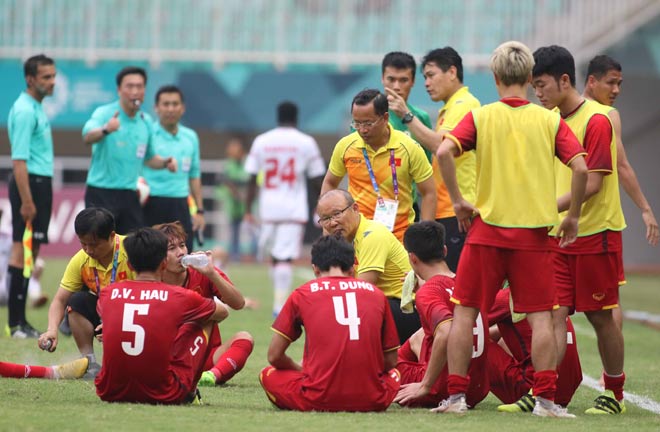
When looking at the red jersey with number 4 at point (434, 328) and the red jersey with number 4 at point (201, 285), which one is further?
the red jersey with number 4 at point (201, 285)

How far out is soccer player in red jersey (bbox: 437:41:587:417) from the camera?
21.5 ft

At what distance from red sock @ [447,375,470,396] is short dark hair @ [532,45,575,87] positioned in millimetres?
1868

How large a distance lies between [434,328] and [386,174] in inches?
86.8

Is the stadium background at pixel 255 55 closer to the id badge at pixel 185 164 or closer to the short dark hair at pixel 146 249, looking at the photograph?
the id badge at pixel 185 164

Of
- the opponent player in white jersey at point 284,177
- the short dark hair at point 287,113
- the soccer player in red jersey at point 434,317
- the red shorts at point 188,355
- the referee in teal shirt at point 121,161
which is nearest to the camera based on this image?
the red shorts at point 188,355

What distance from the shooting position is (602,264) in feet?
23.5

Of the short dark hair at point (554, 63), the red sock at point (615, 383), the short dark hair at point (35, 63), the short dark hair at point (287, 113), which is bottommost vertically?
the red sock at point (615, 383)

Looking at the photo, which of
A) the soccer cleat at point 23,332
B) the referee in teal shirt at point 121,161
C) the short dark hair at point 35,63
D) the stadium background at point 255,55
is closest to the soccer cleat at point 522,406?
the soccer cleat at point 23,332

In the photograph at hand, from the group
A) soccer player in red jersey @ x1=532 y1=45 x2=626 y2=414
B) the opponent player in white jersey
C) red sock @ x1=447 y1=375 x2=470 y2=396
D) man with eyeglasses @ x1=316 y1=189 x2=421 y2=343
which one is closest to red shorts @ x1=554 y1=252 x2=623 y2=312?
soccer player in red jersey @ x1=532 y1=45 x2=626 y2=414

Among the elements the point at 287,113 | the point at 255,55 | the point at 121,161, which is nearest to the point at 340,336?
the point at 121,161

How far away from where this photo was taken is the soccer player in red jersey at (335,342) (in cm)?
635

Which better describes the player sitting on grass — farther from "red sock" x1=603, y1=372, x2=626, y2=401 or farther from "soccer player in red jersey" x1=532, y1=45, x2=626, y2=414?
"red sock" x1=603, y1=372, x2=626, y2=401

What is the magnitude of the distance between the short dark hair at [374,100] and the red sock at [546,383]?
262 centimetres

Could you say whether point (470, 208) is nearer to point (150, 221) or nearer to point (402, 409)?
point (402, 409)
